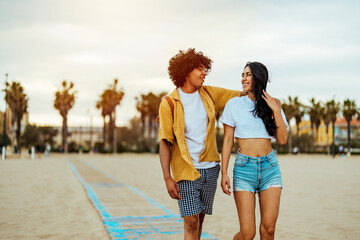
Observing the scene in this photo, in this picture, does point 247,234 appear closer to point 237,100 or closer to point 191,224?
point 191,224

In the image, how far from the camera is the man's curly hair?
12.9 feet

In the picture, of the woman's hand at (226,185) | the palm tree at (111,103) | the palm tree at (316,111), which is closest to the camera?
the woman's hand at (226,185)

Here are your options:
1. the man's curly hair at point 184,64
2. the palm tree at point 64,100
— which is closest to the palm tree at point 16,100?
the palm tree at point 64,100

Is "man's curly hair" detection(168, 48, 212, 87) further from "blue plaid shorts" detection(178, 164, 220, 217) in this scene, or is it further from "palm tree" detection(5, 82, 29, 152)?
"palm tree" detection(5, 82, 29, 152)

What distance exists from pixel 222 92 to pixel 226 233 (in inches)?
130

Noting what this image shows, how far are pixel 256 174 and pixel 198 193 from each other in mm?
497

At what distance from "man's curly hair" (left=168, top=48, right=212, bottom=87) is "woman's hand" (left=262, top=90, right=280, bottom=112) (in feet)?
1.78

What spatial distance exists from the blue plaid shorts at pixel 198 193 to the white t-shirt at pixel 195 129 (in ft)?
0.27

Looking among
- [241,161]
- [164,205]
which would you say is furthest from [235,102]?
[164,205]

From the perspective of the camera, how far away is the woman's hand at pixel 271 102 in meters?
3.83

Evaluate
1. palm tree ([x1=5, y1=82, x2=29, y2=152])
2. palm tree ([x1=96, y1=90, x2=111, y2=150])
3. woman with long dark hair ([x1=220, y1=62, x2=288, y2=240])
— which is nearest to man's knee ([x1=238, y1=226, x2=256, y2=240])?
woman with long dark hair ([x1=220, y1=62, x2=288, y2=240])

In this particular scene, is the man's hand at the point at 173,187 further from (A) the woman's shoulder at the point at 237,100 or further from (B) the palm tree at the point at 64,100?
(B) the palm tree at the point at 64,100

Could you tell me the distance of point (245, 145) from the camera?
12.5 ft

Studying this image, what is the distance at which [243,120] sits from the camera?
3848 millimetres
